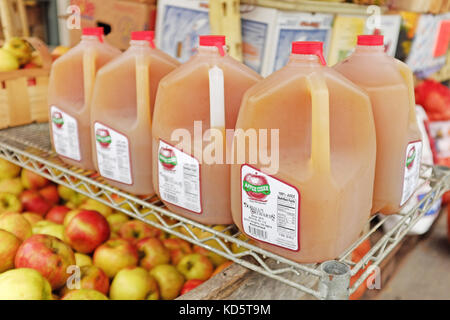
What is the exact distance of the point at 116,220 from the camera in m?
1.25

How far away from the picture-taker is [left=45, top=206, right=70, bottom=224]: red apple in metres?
1.24

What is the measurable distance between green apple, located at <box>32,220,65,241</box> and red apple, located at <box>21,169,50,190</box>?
191 millimetres

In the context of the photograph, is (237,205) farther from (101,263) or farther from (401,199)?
(101,263)

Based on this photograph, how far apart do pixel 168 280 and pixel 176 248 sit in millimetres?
126

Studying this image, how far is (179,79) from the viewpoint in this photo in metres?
0.76

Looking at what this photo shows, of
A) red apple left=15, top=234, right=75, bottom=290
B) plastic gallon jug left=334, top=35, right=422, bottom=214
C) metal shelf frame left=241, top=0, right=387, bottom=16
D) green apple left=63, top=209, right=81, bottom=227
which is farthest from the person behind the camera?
metal shelf frame left=241, top=0, right=387, bottom=16

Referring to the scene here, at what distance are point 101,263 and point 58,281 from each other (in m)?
0.14

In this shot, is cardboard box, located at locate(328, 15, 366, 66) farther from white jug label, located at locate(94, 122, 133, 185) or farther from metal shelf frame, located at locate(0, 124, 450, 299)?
white jug label, located at locate(94, 122, 133, 185)

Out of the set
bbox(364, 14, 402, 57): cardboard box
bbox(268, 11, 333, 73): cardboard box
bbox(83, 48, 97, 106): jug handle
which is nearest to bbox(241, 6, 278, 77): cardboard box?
bbox(268, 11, 333, 73): cardboard box

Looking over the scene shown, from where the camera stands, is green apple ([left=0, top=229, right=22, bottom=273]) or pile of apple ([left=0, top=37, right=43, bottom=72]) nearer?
green apple ([left=0, top=229, right=22, bottom=273])

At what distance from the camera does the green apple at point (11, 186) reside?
51.3 inches

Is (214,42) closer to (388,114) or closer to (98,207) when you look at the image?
(388,114)
